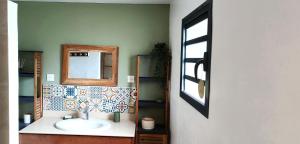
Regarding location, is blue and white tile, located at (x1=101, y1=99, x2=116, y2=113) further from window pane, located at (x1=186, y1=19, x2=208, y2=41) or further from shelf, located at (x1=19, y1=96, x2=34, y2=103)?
window pane, located at (x1=186, y1=19, x2=208, y2=41)

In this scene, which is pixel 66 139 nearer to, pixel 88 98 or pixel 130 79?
pixel 88 98

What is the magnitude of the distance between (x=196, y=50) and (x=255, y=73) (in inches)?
46.8

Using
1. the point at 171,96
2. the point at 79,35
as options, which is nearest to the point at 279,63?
the point at 171,96

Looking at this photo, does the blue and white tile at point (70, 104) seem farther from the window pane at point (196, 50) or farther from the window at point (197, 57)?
the window pane at point (196, 50)

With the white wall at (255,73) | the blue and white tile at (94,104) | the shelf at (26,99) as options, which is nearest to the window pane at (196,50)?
the white wall at (255,73)

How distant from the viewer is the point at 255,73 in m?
0.88

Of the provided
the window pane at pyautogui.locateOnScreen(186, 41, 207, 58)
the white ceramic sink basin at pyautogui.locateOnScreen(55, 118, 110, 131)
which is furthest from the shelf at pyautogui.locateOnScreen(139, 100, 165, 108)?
the window pane at pyautogui.locateOnScreen(186, 41, 207, 58)

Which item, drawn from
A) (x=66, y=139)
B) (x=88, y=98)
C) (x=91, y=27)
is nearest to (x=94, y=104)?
(x=88, y=98)

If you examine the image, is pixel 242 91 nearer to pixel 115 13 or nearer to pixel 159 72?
pixel 159 72

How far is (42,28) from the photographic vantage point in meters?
3.18

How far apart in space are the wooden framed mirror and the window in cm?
116

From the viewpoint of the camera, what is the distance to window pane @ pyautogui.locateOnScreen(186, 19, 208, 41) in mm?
1823

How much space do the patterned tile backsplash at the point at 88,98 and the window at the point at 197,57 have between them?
1114 millimetres

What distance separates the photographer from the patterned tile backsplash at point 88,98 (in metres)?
3.22
